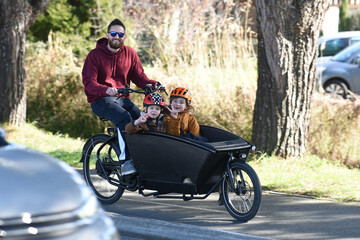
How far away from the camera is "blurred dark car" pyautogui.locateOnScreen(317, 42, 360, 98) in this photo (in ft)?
51.3

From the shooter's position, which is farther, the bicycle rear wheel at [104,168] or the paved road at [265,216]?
the bicycle rear wheel at [104,168]

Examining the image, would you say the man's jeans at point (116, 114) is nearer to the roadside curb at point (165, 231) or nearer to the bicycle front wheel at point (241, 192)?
the roadside curb at point (165, 231)

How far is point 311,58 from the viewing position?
8.45 m

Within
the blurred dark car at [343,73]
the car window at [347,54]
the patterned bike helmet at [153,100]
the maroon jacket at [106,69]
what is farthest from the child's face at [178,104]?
the car window at [347,54]

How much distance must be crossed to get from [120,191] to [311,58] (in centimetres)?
343

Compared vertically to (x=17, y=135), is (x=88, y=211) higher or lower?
higher

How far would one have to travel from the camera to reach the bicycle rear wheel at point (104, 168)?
6.57 m

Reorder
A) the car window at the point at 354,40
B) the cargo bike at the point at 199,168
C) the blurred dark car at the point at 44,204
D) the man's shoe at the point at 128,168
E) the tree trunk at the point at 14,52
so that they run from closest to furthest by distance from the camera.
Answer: the blurred dark car at the point at 44,204 < the cargo bike at the point at 199,168 < the man's shoe at the point at 128,168 < the tree trunk at the point at 14,52 < the car window at the point at 354,40

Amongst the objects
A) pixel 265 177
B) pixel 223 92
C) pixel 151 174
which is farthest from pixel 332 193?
pixel 223 92

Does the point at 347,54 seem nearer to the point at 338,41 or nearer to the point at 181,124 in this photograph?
the point at 338,41

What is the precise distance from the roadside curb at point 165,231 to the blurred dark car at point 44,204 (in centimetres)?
223

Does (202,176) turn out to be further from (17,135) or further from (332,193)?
(17,135)

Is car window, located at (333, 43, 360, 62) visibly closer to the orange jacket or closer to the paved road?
the paved road

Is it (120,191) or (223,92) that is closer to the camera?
(120,191)
